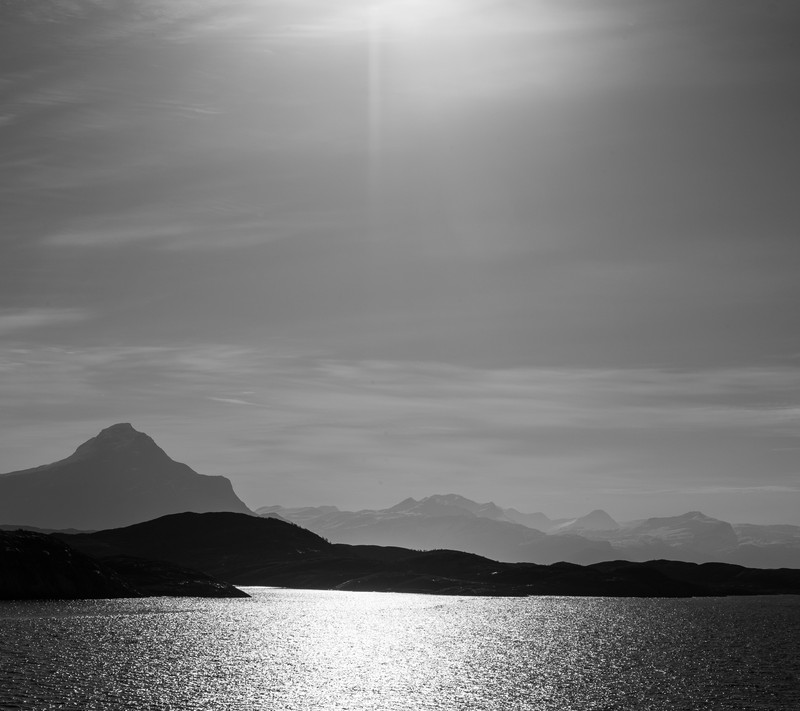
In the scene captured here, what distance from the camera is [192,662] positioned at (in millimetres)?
114000

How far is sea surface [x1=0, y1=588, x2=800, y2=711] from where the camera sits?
87.5m

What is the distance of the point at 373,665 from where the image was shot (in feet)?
389

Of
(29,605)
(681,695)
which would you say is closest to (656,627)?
(681,695)

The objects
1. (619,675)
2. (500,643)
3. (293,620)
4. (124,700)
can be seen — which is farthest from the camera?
(293,620)

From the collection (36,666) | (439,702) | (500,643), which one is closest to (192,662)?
(36,666)

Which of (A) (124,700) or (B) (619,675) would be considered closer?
Result: (A) (124,700)

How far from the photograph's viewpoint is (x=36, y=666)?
98.2 meters

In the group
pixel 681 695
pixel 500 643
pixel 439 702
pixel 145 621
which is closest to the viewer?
pixel 439 702

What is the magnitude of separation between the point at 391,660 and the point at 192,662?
1077 inches

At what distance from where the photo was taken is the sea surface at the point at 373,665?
87.5 metres

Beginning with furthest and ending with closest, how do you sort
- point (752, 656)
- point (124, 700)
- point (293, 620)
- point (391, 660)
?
point (293, 620) → point (752, 656) → point (391, 660) → point (124, 700)

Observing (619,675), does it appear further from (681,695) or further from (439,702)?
(439,702)

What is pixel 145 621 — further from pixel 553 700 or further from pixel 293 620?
pixel 553 700

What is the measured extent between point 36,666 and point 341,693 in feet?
112
